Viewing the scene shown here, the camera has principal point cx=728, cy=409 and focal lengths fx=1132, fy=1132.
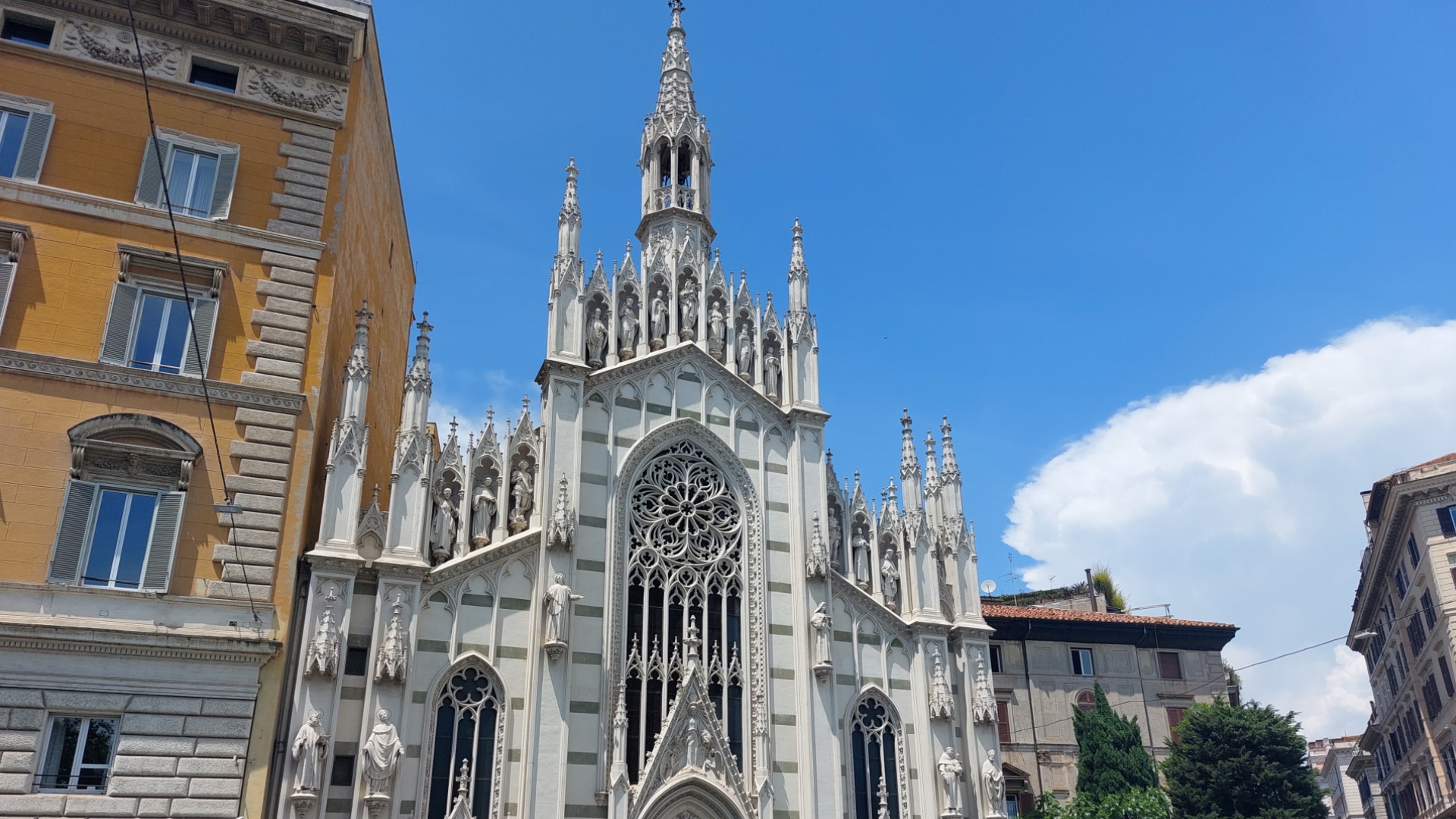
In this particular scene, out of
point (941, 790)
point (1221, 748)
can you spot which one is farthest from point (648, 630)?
point (1221, 748)

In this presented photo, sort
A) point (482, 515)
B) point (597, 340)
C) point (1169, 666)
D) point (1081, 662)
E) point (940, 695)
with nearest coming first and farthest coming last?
point (482, 515)
point (940, 695)
point (597, 340)
point (1081, 662)
point (1169, 666)

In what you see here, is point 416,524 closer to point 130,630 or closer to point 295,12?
point 130,630

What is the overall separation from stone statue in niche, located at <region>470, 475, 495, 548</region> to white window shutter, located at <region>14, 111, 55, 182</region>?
398 inches

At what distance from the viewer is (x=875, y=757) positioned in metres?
25.0

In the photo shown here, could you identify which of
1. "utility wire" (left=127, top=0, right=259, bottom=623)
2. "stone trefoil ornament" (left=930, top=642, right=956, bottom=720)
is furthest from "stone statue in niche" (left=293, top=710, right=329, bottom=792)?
"stone trefoil ornament" (left=930, top=642, right=956, bottom=720)

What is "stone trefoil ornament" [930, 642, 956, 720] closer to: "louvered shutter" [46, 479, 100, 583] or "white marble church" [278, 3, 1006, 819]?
"white marble church" [278, 3, 1006, 819]

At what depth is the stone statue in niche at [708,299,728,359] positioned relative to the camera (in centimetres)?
2786

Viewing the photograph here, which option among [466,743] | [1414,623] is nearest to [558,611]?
[466,743]

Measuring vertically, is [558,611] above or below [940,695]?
above

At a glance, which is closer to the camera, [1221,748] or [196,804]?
[196,804]

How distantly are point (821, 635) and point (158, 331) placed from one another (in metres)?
14.7

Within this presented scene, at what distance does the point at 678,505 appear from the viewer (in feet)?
84.3

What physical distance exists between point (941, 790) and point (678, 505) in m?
8.48

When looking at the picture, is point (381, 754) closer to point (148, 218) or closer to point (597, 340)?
point (597, 340)
